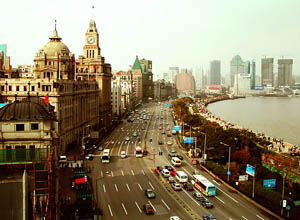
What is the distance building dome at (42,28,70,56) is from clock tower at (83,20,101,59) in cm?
1581

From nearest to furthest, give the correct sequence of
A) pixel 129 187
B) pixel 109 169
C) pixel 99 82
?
pixel 129 187 < pixel 109 169 < pixel 99 82

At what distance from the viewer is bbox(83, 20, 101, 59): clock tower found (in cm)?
7750

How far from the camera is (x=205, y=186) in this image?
108 feet

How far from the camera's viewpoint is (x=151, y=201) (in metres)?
31.4

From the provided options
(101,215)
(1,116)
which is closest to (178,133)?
(101,215)

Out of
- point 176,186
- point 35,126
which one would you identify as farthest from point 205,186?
point 35,126

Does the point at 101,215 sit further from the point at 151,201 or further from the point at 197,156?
the point at 197,156

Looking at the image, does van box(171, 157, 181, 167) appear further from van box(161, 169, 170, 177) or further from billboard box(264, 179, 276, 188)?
billboard box(264, 179, 276, 188)

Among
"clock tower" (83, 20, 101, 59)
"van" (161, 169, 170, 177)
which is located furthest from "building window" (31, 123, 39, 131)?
"clock tower" (83, 20, 101, 59)

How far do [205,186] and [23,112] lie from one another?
18.1m

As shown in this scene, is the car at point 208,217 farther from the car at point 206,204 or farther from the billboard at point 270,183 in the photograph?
the billboard at point 270,183

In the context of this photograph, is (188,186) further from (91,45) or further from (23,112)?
(91,45)

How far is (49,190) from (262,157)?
3449 cm

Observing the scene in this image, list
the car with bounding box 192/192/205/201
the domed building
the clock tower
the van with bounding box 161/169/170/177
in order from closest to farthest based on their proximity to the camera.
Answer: the car with bounding box 192/192/205/201, the van with bounding box 161/169/170/177, the domed building, the clock tower
